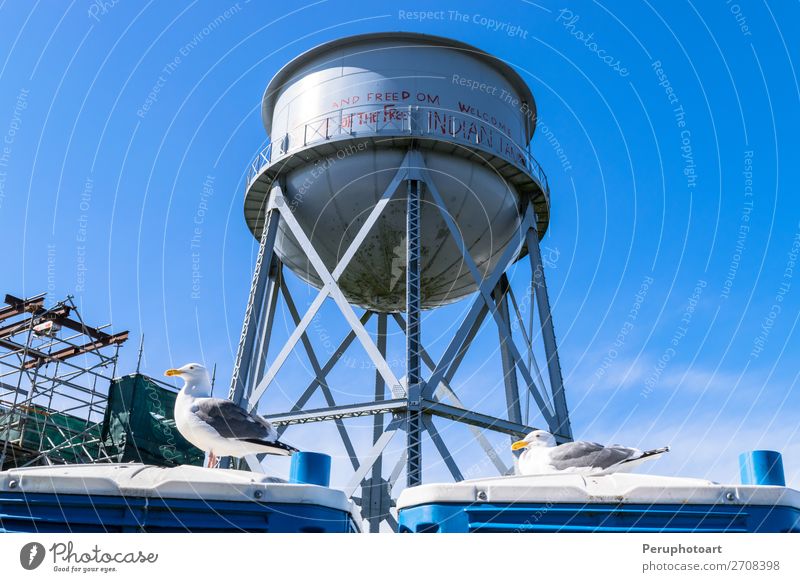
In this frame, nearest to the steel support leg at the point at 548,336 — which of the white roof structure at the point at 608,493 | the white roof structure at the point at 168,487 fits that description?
the white roof structure at the point at 608,493

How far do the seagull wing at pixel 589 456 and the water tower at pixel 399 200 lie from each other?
7.35 metres

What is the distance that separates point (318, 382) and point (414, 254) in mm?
5757

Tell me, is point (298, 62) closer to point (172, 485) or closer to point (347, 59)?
point (347, 59)

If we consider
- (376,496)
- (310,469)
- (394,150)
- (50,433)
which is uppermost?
(394,150)

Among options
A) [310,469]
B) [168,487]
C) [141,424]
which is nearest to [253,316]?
[141,424]

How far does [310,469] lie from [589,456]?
Answer: 256 cm

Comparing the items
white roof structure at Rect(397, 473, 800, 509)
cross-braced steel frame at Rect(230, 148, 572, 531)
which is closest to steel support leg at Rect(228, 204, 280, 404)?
cross-braced steel frame at Rect(230, 148, 572, 531)

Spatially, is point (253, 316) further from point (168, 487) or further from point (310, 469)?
point (168, 487)

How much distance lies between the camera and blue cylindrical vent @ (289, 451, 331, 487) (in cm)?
660

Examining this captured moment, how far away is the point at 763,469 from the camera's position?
6.75 meters

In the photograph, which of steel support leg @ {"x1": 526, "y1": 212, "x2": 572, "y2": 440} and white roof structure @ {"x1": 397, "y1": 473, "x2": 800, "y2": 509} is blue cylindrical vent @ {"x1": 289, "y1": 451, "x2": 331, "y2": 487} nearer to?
white roof structure @ {"x1": 397, "y1": 473, "x2": 800, "y2": 509}

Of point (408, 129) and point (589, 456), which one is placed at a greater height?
point (408, 129)

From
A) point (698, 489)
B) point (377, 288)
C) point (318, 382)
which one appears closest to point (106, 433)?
point (318, 382)
